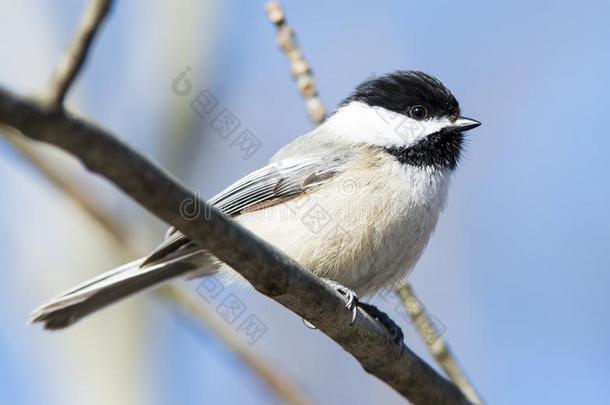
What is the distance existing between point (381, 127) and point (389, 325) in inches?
31.4

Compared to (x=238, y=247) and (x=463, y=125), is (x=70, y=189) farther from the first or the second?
(x=463, y=125)

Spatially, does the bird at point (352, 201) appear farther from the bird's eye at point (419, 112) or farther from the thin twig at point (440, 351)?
the thin twig at point (440, 351)

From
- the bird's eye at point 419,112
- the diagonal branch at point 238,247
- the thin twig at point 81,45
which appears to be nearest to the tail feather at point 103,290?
the diagonal branch at point 238,247

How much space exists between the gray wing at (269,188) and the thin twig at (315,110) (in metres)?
0.21

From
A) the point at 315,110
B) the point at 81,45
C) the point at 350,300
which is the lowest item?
the point at 350,300

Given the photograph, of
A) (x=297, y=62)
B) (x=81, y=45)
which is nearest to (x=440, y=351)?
(x=297, y=62)

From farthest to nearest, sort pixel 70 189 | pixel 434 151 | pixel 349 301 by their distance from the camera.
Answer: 1. pixel 434 151
2. pixel 70 189
3. pixel 349 301

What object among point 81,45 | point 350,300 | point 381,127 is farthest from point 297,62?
point 81,45

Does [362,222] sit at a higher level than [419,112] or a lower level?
lower

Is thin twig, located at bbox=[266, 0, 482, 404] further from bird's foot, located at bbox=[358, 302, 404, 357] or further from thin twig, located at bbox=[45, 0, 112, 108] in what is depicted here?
thin twig, located at bbox=[45, 0, 112, 108]

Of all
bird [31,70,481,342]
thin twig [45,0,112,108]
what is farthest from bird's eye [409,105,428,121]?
thin twig [45,0,112,108]

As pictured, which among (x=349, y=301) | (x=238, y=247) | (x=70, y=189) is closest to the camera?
(x=238, y=247)

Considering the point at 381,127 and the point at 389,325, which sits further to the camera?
the point at 381,127

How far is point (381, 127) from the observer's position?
3.17 m
